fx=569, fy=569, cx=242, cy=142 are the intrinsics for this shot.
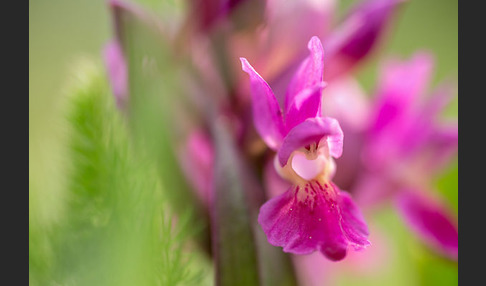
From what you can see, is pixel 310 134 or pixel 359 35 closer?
pixel 310 134

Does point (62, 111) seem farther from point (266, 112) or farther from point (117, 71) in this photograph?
point (266, 112)

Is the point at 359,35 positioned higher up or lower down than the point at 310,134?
higher up

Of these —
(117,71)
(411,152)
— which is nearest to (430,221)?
(411,152)

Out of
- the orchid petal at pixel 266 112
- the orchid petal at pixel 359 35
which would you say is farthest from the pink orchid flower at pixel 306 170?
the orchid petal at pixel 359 35

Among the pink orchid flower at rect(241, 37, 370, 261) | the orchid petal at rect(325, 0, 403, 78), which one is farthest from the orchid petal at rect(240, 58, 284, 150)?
the orchid petal at rect(325, 0, 403, 78)
